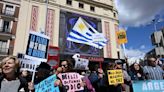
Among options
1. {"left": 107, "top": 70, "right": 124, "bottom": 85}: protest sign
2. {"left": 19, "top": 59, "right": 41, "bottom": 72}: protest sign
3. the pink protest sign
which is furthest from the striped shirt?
{"left": 19, "top": 59, "right": 41, "bottom": 72}: protest sign

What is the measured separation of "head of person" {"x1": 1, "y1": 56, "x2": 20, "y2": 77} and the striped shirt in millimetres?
3915

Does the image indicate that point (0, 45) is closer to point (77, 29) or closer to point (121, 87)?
point (77, 29)

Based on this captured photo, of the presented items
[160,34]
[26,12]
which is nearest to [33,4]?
[26,12]

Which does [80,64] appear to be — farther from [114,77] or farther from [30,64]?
[30,64]

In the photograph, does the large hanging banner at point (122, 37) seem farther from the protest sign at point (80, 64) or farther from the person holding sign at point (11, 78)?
the person holding sign at point (11, 78)

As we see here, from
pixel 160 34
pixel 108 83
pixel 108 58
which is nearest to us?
pixel 108 83

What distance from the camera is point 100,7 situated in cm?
2895

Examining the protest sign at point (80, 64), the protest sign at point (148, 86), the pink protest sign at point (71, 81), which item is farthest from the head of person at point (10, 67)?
the protest sign at point (80, 64)

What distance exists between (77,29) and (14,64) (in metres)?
7.60

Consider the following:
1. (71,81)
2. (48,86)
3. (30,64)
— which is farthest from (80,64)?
(48,86)

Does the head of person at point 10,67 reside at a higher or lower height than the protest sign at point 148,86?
higher

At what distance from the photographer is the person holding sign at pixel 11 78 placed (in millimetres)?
2564

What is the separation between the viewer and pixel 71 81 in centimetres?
349

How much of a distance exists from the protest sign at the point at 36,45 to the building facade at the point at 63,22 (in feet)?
52.6
